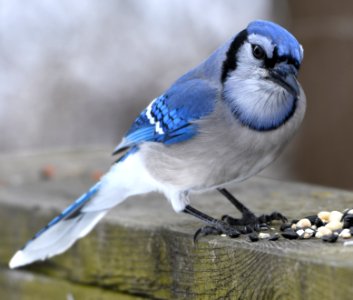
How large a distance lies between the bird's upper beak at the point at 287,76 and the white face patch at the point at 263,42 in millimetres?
47

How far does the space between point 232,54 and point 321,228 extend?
64 centimetres

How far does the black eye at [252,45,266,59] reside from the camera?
2.60m

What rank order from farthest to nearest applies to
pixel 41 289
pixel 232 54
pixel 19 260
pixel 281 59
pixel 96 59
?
1. pixel 96 59
2. pixel 41 289
3. pixel 19 260
4. pixel 232 54
5. pixel 281 59

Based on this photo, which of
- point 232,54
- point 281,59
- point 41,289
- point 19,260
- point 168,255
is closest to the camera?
point 281,59

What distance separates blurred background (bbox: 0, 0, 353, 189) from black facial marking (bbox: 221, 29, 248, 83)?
367 centimetres

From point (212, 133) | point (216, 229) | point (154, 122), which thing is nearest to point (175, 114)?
point (154, 122)

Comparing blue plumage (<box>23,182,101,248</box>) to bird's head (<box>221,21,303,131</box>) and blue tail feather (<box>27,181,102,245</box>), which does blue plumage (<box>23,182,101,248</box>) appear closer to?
blue tail feather (<box>27,181,102,245</box>)

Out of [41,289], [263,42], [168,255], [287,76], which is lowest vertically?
[41,289]

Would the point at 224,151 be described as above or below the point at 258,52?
below

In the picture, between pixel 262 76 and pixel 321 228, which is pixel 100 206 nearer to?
pixel 262 76

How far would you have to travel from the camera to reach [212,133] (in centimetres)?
277

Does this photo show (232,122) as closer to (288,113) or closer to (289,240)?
(288,113)

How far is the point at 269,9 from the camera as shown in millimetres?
7004

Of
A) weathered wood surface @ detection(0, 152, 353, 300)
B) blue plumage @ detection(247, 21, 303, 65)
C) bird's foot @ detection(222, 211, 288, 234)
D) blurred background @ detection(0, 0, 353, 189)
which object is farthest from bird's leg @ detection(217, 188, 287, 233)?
blurred background @ detection(0, 0, 353, 189)
